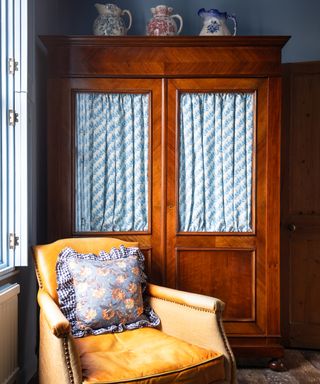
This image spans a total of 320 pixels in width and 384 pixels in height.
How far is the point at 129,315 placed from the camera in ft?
6.50

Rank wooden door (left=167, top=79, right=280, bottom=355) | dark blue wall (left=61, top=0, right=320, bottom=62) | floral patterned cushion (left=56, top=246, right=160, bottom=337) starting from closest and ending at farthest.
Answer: floral patterned cushion (left=56, top=246, right=160, bottom=337), wooden door (left=167, top=79, right=280, bottom=355), dark blue wall (left=61, top=0, right=320, bottom=62)

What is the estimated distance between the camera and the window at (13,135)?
6.83ft

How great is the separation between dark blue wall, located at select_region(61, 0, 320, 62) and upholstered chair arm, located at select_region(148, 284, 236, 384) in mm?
1996

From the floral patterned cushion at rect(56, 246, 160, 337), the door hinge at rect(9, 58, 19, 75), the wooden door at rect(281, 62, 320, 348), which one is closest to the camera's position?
the floral patterned cushion at rect(56, 246, 160, 337)

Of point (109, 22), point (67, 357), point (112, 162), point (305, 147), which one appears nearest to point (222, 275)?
point (112, 162)

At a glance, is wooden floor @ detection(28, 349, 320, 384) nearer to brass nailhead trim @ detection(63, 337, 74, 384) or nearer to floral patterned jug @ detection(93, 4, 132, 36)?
brass nailhead trim @ detection(63, 337, 74, 384)

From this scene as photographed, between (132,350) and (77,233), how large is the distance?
3.12 feet

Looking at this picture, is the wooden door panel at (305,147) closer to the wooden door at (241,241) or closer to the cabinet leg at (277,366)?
the wooden door at (241,241)

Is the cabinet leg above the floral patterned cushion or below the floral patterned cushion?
below

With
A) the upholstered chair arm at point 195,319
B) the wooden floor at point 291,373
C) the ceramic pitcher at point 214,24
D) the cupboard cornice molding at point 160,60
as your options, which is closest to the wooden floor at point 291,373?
the wooden floor at point 291,373

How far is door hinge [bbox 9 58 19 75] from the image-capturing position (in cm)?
208

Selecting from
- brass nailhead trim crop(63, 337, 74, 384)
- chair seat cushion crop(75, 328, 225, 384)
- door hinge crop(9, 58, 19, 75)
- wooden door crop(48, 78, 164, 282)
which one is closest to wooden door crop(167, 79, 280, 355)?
wooden door crop(48, 78, 164, 282)

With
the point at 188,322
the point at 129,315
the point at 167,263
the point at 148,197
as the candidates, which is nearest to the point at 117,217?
the point at 148,197

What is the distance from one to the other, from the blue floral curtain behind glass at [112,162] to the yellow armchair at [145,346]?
1.25 ft
